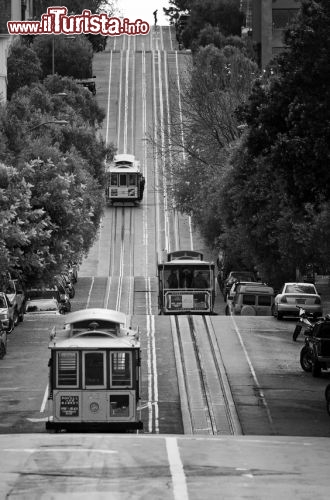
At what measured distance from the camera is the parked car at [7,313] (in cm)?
5280

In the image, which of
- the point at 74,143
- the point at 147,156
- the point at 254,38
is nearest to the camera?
the point at 74,143

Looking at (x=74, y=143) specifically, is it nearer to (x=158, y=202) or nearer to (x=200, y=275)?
(x=158, y=202)

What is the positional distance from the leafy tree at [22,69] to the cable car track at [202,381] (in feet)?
276

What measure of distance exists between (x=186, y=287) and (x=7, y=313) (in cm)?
956

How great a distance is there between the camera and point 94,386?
1320 inches

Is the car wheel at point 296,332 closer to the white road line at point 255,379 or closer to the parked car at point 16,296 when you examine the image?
the white road line at point 255,379

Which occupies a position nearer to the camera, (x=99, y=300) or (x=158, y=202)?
(x=99, y=300)

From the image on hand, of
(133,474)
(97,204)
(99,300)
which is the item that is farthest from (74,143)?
(133,474)

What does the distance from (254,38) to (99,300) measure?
7053 cm

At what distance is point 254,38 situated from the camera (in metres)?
151

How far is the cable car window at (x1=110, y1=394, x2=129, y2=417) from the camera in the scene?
3356 cm

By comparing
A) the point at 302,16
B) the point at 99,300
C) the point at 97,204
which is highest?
the point at 302,16

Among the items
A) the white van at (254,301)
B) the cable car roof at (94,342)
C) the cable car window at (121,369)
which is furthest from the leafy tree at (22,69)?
Result: the cable car window at (121,369)

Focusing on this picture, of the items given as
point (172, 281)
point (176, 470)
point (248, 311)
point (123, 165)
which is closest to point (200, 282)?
point (172, 281)
